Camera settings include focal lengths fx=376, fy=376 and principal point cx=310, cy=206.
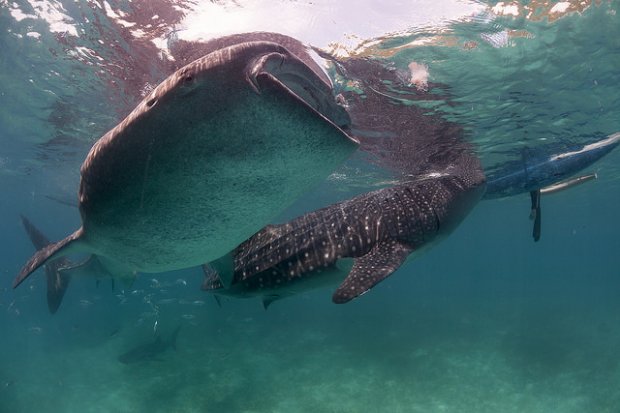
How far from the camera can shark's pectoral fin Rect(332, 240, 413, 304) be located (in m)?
4.53

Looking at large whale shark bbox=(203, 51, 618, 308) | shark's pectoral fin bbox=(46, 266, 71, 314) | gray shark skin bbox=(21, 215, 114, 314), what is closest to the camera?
large whale shark bbox=(203, 51, 618, 308)

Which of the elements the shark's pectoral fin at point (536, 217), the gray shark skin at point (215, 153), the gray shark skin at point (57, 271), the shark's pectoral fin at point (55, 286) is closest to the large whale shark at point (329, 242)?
the gray shark skin at point (215, 153)

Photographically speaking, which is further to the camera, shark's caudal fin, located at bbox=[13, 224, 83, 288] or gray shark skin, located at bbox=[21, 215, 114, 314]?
gray shark skin, located at bbox=[21, 215, 114, 314]

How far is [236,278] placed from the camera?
6293 millimetres

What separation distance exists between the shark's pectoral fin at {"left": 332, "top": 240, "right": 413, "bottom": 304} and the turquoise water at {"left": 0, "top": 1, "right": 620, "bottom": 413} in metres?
5.48

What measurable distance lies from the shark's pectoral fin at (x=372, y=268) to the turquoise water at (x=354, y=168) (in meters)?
5.48

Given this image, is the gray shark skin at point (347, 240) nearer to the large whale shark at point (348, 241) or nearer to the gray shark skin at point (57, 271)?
the large whale shark at point (348, 241)

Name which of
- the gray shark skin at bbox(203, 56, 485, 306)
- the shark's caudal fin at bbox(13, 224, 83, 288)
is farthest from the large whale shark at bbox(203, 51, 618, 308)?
the shark's caudal fin at bbox(13, 224, 83, 288)

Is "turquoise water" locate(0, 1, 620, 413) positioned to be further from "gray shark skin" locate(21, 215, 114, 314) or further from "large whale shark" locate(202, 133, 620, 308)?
"large whale shark" locate(202, 133, 620, 308)

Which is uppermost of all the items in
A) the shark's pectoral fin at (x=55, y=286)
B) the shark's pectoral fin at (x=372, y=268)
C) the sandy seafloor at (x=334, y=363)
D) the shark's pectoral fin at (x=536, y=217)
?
the shark's pectoral fin at (x=372, y=268)

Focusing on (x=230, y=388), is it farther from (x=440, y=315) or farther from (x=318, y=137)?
(x=440, y=315)

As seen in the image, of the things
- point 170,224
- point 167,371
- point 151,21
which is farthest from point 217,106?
point 167,371

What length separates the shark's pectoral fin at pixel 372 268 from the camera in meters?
4.53

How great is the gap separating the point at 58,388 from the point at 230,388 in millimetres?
9826
